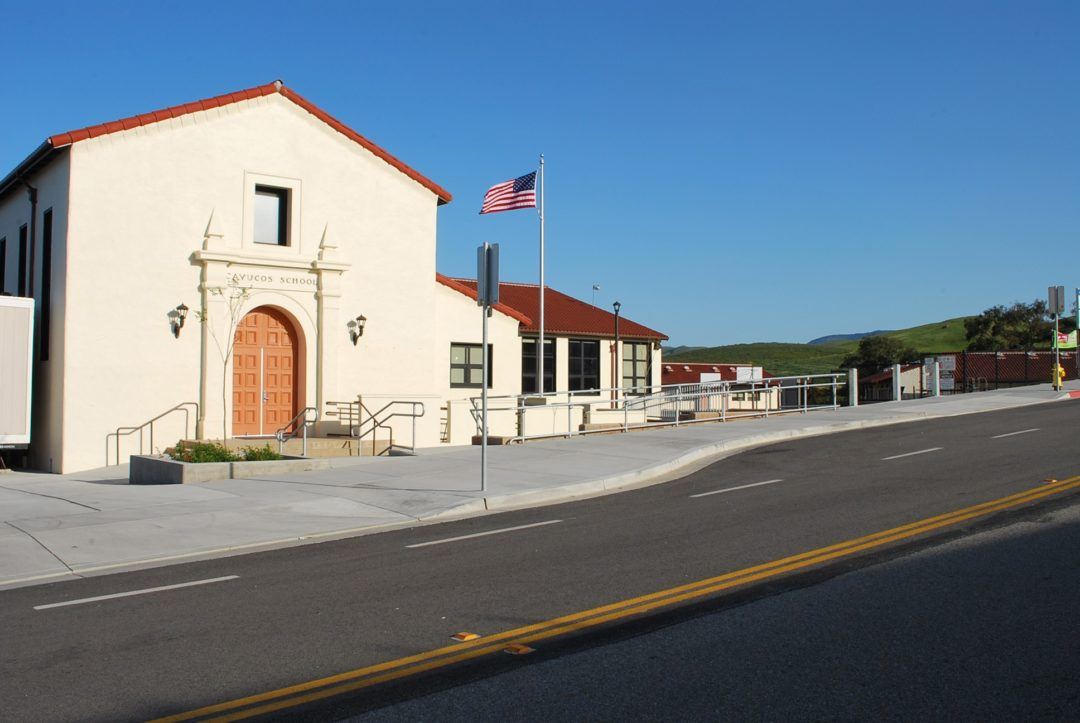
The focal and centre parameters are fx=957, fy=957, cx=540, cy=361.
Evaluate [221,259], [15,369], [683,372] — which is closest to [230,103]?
[221,259]

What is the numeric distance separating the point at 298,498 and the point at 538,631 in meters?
7.60

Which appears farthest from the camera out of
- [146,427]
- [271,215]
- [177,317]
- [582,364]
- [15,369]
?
[582,364]

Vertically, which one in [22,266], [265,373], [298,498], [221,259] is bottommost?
[298,498]

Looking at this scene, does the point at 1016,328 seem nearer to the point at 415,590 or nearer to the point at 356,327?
the point at 356,327

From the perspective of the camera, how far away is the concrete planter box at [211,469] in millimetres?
15891

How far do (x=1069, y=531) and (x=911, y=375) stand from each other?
45.0 meters

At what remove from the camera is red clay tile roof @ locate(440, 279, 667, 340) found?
39.5 m

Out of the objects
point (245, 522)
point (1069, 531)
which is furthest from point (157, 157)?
point (1069, 531)

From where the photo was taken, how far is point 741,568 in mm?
8344

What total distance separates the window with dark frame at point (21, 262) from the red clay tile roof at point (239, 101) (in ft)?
15.8

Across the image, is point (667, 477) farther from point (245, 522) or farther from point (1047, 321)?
point (1047, 321)

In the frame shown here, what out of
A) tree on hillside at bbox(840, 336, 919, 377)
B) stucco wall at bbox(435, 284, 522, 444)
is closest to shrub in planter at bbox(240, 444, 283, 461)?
stucco wall at bbox(435, 284, 522, 444)

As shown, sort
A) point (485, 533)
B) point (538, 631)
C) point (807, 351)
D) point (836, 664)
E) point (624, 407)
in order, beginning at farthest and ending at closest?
point (807, 351) < point (624, 407) < point (485, 533) < point (538, 631) < point (836, 664)

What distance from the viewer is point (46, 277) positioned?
70.8ft
